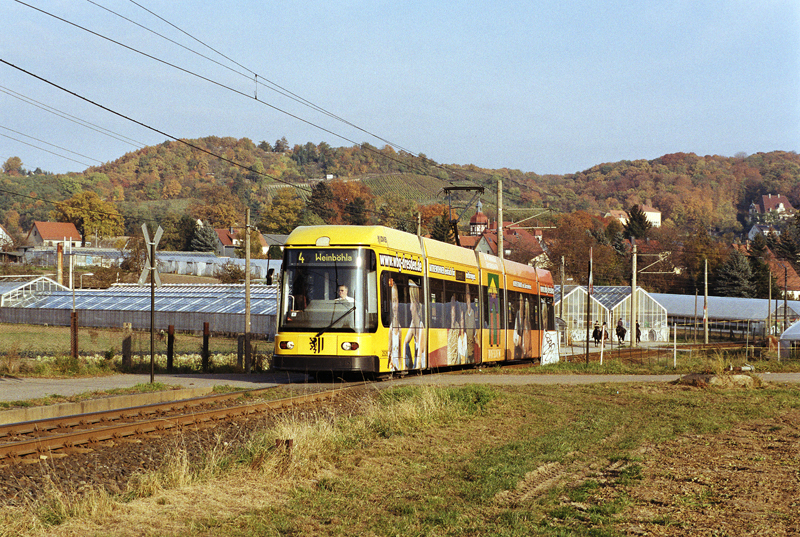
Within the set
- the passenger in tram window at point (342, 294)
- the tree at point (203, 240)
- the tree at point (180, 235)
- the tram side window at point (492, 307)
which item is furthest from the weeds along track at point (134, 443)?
the tree at point (180, 235)

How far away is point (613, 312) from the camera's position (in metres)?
68.6

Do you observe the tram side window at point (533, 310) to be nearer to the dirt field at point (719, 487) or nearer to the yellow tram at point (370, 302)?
the yellow tram at point (370, 302)

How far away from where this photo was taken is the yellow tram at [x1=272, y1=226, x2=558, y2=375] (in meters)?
18.9

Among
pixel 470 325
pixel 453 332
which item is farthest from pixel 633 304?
pixel 453 332

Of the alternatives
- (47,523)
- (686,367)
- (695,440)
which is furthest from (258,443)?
(686,367)

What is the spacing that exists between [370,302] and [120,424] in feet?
24.5

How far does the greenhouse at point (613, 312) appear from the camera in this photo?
67.6m

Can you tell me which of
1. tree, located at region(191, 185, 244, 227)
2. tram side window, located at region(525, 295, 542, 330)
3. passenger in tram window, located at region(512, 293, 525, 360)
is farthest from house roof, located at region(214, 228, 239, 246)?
passenger in tram window, located at region(512, 293, 525, 360)

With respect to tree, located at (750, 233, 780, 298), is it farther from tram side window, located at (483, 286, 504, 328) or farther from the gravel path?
tram side window, located at (483, 286, 504, 328)

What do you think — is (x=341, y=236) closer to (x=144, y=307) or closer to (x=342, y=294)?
(x=342, y=294)

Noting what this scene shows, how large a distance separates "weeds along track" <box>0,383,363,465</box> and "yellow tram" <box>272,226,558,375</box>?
177 cm

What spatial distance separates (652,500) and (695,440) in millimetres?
4469

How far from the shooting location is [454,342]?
2394 centimetres

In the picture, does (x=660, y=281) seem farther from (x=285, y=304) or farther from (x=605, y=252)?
(x=285, y=304)
